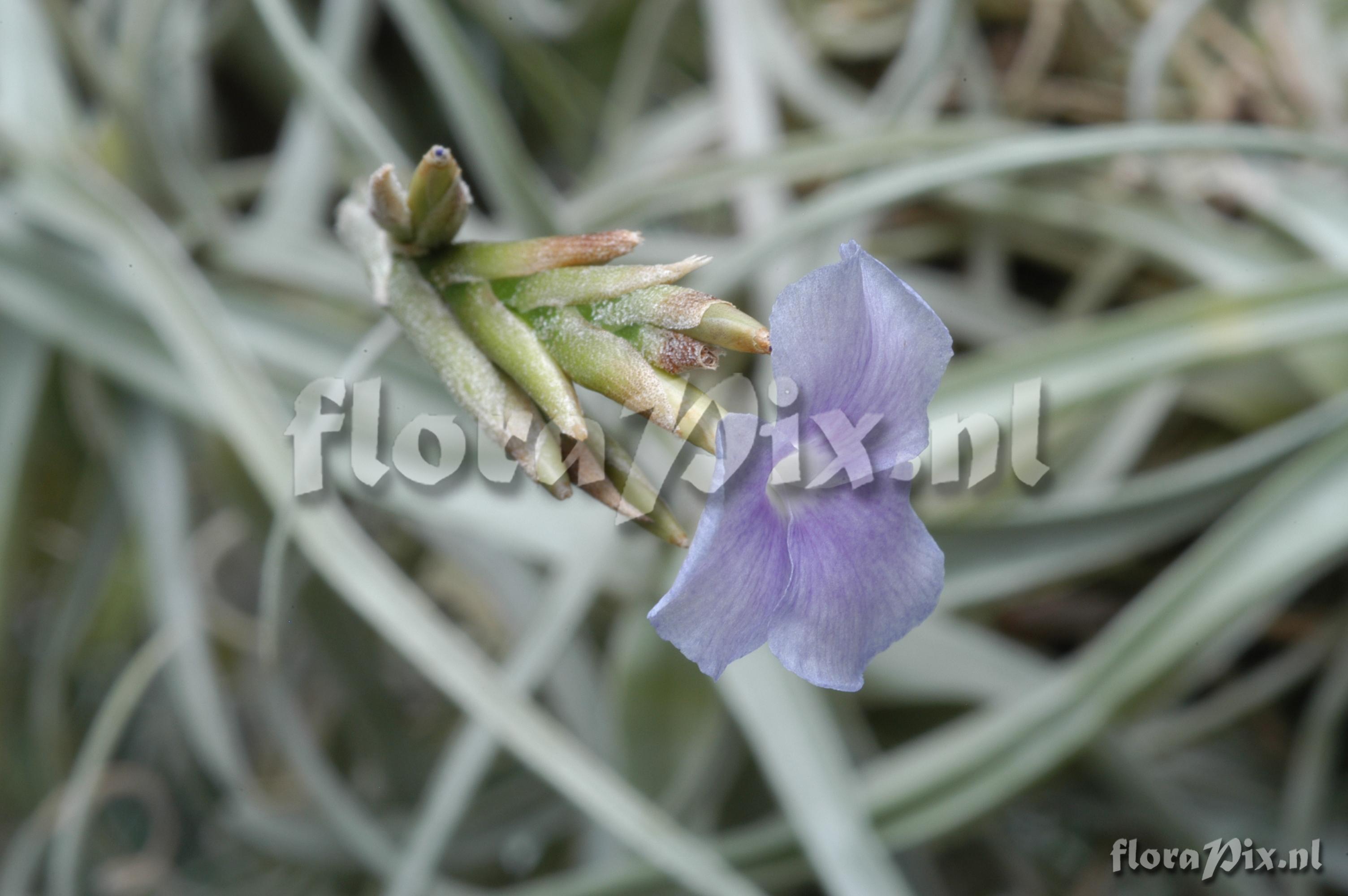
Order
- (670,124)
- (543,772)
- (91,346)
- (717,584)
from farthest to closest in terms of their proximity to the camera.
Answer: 1. (670,124)
2. (91,346)
3. (543,772)
4. (717,584)

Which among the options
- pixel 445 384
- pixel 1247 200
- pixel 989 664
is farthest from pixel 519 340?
pixel 1247 200

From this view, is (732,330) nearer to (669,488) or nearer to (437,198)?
(437,198)

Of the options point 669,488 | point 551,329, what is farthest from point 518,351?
point 669,488

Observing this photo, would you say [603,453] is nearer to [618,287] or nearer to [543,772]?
[618,287]

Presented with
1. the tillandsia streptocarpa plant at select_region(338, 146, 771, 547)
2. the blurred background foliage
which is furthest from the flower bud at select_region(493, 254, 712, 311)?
the blurred background foliage

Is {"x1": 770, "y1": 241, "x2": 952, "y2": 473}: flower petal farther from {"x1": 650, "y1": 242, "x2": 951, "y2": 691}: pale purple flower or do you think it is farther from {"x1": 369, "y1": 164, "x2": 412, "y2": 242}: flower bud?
{"x1": 369, "y1": 164, "x2": 412, "y2": 242}: flower bud
